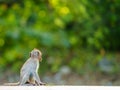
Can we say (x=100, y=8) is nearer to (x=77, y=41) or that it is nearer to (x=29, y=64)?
(x=77, y=41)

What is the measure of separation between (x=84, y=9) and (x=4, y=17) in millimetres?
1276

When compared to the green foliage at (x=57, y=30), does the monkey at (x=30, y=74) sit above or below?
below

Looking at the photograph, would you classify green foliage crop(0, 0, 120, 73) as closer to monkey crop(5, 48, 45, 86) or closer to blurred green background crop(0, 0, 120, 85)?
blurred green background crop(0, 0, 120, 85)

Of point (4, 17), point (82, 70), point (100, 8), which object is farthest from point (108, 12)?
point (4, 17)

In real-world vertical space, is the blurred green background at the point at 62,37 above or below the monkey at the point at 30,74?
above

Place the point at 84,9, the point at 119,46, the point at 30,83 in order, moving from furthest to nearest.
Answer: the point at 119,46, the point at 84,9, the point at 30,83

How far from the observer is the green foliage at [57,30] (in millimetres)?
8633

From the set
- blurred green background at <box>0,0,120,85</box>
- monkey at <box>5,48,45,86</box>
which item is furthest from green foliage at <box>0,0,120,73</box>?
monkey at <box>5,48,45,86</box>

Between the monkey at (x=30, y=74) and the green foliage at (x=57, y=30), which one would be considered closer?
the monkey at (x=30, y=74)

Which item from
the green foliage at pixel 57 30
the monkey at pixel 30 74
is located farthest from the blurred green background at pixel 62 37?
the monkey at pixel 30 74

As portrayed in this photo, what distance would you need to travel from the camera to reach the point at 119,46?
29.7ft

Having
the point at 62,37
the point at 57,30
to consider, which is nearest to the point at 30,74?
the point at 62,37

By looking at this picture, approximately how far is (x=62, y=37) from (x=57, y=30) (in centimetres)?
18

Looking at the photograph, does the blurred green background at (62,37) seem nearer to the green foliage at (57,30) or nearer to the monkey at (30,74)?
the green foliage at (57,30)
